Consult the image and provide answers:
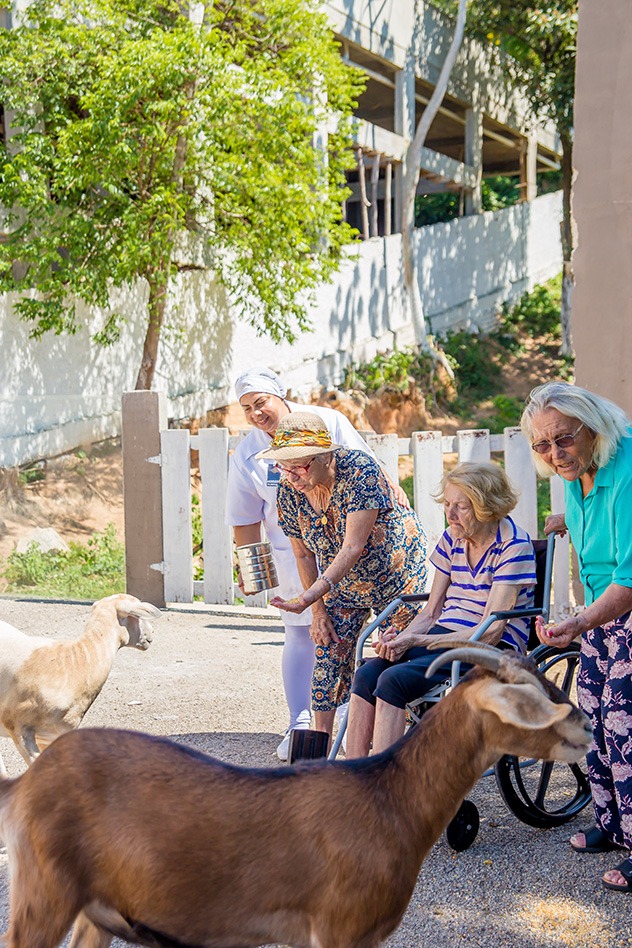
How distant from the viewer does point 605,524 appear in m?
4.07

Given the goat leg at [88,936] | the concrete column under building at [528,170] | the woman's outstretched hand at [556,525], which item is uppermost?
the concrete column under building at [528,170]

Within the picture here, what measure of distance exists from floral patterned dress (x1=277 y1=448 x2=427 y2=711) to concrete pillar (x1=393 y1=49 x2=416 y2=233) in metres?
19.4

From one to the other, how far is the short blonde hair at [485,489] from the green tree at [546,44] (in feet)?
64.7

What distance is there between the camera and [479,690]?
3.15 meters

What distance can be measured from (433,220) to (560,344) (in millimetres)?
7225

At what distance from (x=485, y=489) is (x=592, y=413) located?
92cm

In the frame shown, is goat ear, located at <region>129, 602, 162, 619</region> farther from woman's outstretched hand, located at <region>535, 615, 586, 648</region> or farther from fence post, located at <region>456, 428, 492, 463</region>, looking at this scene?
fence post, located at <region>456, 428, 492, 463</region>

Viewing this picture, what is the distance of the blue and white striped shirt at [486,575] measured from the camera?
15.6ft

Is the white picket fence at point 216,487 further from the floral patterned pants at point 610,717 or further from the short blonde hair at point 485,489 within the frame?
the floral patterned pants at point 610,717

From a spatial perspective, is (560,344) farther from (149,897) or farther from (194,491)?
(149,897)

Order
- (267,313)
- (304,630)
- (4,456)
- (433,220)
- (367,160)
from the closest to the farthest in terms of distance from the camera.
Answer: (304,630), (4,456), (267,313), (367,160), (433,220)

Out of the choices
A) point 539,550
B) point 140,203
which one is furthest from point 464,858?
point 140,203

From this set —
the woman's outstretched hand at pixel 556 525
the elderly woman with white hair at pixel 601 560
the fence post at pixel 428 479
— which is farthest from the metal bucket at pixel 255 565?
the fence post at pixel 428 479

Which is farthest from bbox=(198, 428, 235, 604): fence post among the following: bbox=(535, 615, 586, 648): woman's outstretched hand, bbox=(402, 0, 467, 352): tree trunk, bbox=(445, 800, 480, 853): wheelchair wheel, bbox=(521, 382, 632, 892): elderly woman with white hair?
bbox=(402, 0, 467, 352): tree trunk
